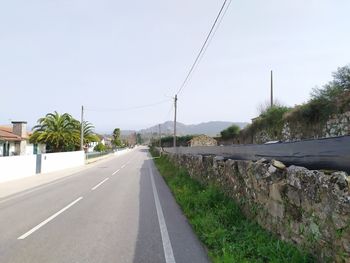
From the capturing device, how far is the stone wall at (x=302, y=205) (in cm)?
402

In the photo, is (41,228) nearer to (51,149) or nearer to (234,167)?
(234,167)

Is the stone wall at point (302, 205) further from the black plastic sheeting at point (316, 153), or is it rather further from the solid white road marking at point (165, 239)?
the solid white road marking at point (165, 239)

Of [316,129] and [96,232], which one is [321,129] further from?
[96,232]

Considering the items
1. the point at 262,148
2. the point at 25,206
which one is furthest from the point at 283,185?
the point at 25,206

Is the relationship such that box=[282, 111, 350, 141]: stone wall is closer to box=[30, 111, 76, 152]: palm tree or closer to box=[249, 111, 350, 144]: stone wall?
box=[249, 111, 350, 144]: stone wall

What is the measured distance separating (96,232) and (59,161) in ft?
94.9

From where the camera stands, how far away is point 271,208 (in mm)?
6285

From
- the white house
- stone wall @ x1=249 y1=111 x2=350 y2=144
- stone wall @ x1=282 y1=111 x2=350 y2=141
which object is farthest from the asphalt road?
the white house

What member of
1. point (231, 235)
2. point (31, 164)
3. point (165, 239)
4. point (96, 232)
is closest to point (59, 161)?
point (31, 164)

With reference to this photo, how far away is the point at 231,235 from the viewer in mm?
6938

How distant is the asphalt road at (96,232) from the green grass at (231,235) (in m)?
0.28

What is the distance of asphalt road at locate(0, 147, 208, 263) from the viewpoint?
246 inches

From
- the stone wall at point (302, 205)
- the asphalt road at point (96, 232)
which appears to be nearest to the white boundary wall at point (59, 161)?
the asphalt road at point (96, 232)

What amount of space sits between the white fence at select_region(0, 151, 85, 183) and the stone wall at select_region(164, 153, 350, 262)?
17.9 metres
